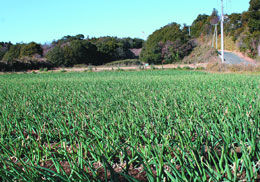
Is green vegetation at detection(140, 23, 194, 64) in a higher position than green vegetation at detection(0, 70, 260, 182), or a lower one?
higher

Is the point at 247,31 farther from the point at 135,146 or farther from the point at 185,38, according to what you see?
the point at 135,146

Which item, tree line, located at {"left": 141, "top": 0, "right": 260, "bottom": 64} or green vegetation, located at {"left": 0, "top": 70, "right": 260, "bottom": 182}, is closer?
green vegetation, located at {"left": 0, "top": 70, "right": 260, "bottom": 182}

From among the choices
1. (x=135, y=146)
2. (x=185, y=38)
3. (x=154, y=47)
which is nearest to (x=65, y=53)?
(x=154, y=47)

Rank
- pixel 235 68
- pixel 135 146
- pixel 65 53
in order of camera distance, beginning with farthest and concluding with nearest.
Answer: pixel 65 53, pixel 235 68, pixel 135 146

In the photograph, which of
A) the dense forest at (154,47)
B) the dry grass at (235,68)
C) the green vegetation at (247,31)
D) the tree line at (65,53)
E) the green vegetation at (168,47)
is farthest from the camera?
the green vegetation at (168,47)

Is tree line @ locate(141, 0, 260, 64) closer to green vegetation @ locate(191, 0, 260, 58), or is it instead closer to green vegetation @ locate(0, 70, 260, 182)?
green vegetation @ locate(191, 0, 260, 58)

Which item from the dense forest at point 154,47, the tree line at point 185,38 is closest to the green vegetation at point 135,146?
the dense forest at point 154,47

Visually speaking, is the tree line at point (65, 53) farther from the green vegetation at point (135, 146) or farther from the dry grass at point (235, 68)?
the green vegetation at point (135, 146)

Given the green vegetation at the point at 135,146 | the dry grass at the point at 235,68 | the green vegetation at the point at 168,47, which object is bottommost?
the green vegetation at the point at 135,146

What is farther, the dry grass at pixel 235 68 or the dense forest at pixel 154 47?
the dense forest at pixel 154 47

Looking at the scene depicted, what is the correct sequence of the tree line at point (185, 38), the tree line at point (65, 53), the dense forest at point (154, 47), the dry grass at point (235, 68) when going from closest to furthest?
the dry grass at point (235, 68)
the tree line at point (185, 38)
the dense forest at point (154, 47)
the tree line at point (65, 53)

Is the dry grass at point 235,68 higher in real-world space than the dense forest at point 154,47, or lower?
lower

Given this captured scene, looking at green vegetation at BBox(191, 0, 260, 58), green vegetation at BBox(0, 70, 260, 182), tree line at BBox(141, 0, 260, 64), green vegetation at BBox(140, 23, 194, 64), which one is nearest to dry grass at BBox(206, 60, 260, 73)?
green vegetation at BBox(191, 0, 260, 58)

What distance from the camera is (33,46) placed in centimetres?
4112
